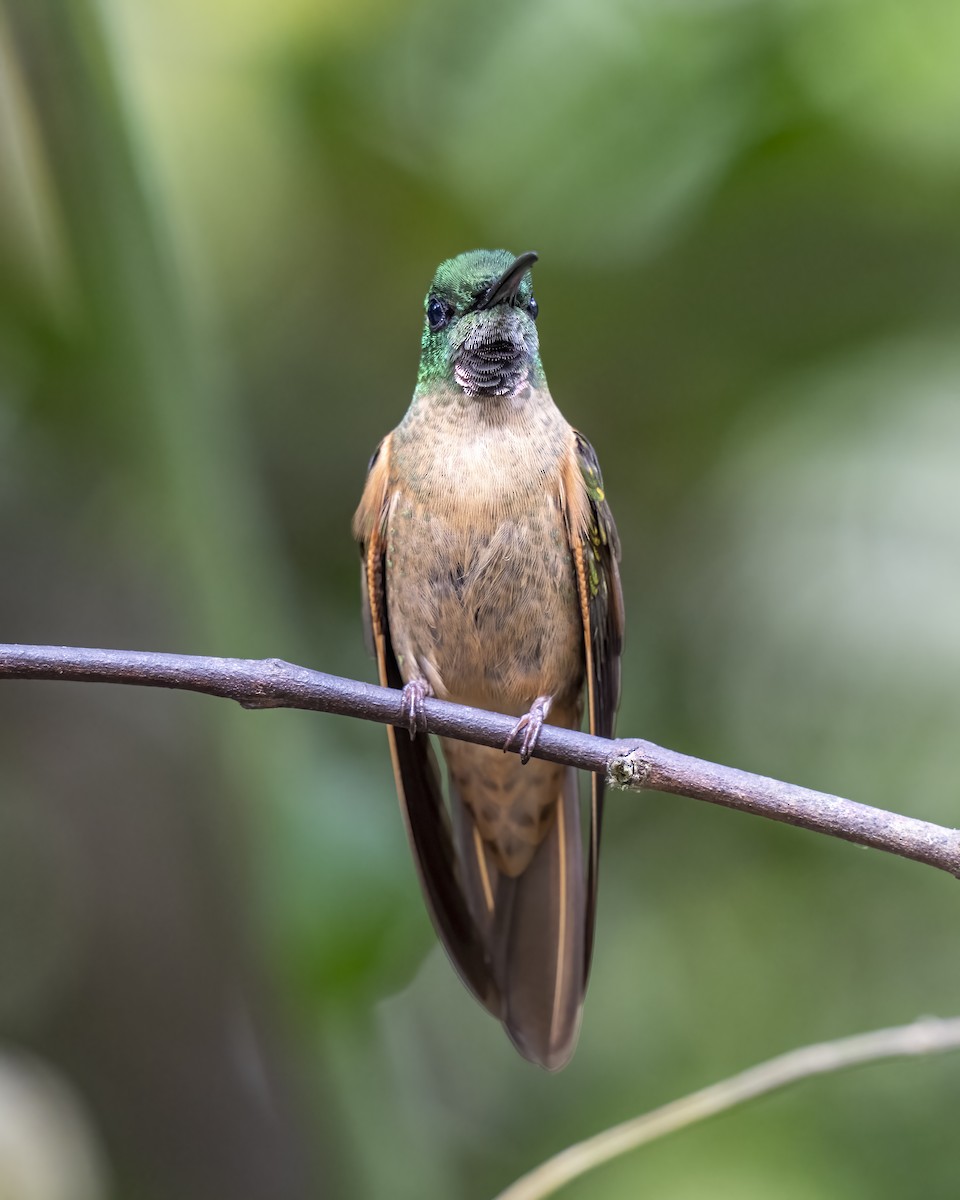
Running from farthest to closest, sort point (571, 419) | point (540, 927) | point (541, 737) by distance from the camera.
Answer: point (571, 419), point (540, 927), point (541, 737)

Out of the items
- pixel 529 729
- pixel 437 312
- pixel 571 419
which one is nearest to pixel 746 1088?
pixel 529 729

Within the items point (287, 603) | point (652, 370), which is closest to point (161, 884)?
point (287, 603)

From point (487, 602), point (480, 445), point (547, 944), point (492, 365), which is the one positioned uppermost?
point (492, 365)

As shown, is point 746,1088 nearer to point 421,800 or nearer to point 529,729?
point 529,729

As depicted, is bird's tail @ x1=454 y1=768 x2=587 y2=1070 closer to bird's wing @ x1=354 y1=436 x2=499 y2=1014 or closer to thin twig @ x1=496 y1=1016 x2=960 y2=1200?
bird's wing @ x1=354 y1=436 x2=499 y2=1014

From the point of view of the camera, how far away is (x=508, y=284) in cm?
216

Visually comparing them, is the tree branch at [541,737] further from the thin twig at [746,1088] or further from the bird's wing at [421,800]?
the bird's wing at [421,800]

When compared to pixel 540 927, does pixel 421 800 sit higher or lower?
higher

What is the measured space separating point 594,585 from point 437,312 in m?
0.61

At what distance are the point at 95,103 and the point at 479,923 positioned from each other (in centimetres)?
178

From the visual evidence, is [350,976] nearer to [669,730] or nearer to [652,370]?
[669,730]

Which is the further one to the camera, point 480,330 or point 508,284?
point 480,330

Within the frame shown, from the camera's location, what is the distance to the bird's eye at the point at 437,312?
2.38 meters

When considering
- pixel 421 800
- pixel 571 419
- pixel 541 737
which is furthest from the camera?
pixel 571 419
